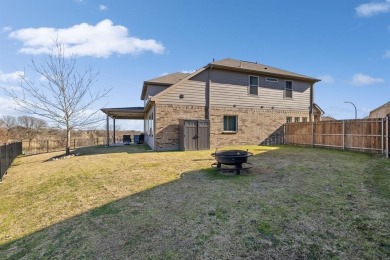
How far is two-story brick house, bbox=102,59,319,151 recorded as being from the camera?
591 inches

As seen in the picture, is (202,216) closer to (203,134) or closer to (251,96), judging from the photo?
(203,134)

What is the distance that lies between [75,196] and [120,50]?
31.9ft

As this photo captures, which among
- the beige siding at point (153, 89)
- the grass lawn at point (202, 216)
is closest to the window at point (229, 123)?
the beige siding at point (153, 89)

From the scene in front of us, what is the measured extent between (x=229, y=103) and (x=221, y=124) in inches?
67.8

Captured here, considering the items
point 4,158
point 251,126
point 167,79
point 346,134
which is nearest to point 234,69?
point 251,126

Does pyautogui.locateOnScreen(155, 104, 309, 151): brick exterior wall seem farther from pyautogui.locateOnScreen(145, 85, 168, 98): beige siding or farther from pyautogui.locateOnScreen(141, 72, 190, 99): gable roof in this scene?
pyautogui.locateOnScreen(141, 72, 190, 99): gable roof

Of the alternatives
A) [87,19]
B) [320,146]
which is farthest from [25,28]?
[320,146]

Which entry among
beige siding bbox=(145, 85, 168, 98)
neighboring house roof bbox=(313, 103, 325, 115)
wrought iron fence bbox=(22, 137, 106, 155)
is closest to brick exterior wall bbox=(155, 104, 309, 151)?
neighboring house roof bbox=(313, 103, 325, 115)

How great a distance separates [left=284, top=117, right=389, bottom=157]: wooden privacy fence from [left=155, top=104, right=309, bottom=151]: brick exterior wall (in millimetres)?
1611

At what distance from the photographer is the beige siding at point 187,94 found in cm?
1487

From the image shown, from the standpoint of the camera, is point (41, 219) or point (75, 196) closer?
point (41, 219)

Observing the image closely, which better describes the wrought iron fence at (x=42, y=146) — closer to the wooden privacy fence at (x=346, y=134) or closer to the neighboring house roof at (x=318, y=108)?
the wooden privacy fence at (x=346, y=134)

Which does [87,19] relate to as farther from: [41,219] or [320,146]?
[320,146]

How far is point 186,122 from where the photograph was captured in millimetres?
14438
